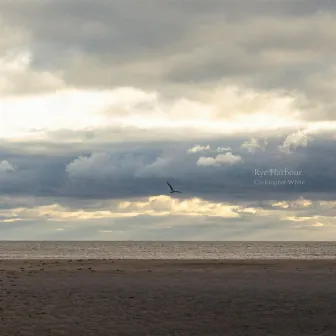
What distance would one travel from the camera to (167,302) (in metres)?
28.8

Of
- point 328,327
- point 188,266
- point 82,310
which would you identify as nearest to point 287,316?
point 328,327

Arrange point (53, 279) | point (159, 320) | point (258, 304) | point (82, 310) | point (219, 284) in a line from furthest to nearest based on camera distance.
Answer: point (53, 279), point (219, 284), point (258, 304), point (82, 310), point (159, 320)

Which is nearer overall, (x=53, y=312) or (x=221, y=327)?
(x=221, y=327)

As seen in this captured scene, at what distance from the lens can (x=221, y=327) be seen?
23.3 meters

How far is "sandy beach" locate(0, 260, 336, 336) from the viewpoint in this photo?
75.9 feet

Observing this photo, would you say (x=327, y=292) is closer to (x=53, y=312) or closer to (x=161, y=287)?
(x=161, y=287)

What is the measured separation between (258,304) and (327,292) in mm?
6237

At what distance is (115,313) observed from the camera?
25922 millimetres

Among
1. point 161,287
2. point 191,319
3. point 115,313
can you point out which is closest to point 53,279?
point 161,287

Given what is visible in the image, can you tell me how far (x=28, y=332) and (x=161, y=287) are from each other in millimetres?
13280

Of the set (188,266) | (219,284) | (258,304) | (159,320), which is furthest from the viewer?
(188,266)

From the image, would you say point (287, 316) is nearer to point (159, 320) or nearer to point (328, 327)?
point (328, 327)

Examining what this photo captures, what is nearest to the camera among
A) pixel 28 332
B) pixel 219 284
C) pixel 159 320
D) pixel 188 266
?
pixel 28 332

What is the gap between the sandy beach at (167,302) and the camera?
23.1 m
